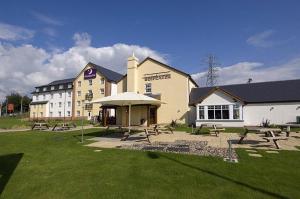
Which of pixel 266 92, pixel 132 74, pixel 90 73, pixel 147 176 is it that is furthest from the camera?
pixel 90 73

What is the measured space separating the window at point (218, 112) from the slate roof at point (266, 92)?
1681 mm

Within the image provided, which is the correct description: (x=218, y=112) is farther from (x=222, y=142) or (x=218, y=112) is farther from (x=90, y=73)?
(x=90, y=73)

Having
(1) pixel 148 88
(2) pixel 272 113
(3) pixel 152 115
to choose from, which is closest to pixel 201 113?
(3) pixel 152 115

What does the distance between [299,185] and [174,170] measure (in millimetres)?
3205

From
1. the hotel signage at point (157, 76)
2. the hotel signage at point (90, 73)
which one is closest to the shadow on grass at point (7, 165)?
the hotel signage at point (157, 76)

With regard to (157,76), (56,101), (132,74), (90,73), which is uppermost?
(90,73)

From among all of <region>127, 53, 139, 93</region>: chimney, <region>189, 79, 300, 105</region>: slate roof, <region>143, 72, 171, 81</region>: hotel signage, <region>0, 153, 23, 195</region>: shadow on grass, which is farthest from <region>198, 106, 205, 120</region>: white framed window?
<region>0, 153, 23, 195</region>: shadow on grass

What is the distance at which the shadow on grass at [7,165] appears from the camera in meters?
6.00

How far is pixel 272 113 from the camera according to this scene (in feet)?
85.8

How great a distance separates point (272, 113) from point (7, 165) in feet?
87.2

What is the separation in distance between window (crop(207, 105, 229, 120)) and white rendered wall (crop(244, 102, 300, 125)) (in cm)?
293

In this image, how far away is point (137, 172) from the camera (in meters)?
6.64

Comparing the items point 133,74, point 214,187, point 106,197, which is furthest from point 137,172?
point 133,74

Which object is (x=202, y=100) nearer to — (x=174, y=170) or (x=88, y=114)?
(x=174, y=170)
